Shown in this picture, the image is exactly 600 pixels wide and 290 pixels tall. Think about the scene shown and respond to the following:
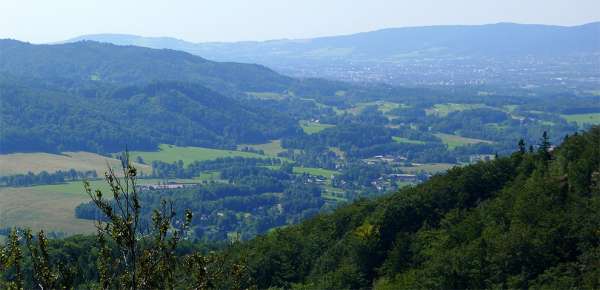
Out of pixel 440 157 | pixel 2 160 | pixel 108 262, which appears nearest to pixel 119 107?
pixel 2 160

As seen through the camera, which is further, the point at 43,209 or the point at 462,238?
the point at 43,209

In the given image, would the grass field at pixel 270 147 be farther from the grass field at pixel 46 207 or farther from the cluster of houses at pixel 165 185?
the grass field at pixel 46 207

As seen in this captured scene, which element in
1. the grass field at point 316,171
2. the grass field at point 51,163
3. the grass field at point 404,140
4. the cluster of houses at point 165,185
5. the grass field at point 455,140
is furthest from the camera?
the grass field at point 404,140

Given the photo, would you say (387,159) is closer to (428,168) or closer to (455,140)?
(428,168)

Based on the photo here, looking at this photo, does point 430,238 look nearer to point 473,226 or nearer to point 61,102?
point 473,226

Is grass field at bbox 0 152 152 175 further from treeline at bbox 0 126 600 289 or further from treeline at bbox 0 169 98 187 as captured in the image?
treeline at bbox 0 126 600 289

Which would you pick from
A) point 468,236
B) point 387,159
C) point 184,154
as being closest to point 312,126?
point 387,159

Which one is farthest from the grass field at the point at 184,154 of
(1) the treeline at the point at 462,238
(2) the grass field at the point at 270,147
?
(1) the treeline at the point at 462,238

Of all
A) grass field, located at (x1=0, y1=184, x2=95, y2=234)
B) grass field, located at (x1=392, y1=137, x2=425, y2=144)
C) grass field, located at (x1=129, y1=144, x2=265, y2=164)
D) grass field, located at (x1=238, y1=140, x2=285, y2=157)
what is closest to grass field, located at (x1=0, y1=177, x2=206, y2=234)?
grass field, located at (x1=0, y1=184, x2=95, y2=234)
